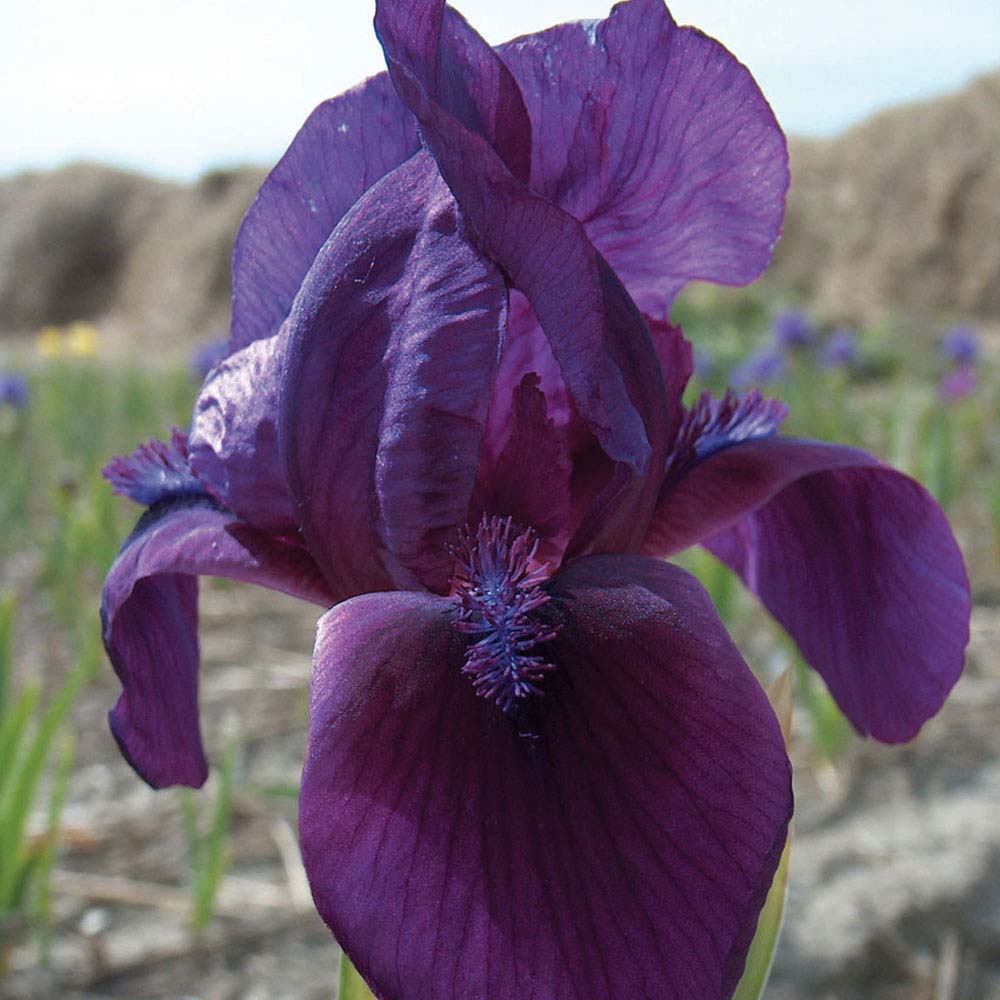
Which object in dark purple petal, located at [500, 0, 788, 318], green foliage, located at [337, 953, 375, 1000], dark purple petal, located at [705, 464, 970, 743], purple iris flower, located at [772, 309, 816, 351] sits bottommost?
purple iris flower, located at [772, 309, 816, 351]

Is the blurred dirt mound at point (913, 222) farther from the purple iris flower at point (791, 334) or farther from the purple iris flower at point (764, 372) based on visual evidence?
the purple iris flower at point (764, 372)

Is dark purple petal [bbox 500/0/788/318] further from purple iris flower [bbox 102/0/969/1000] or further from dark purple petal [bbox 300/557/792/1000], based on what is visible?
dark purple petal [bbox 300/557/792/1000]

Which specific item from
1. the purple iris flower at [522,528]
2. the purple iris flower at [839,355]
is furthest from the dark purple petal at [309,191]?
the purple iris flower at [839,355]

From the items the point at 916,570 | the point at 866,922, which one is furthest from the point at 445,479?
the point at 866,922

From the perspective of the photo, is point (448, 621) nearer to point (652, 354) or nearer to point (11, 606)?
point (652, 354)

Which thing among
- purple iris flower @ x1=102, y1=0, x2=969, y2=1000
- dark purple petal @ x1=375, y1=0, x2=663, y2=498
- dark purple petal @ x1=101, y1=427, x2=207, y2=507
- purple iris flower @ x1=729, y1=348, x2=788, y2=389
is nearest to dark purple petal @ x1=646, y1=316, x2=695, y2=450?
purple iris flower @ x1=102, y1=0, x2=969, y2=1000

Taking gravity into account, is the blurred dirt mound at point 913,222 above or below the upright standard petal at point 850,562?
below
